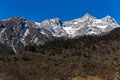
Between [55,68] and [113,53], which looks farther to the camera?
[113,53]

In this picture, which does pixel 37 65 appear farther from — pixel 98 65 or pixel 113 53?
pixel 113 53

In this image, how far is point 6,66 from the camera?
14575 centimetres

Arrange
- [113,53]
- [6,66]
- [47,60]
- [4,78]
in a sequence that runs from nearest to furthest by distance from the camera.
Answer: [4,78], [6,66], [47,60], [113,53]

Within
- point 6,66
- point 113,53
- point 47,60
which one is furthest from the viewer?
point 113,53

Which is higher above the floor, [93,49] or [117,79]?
[93,49]

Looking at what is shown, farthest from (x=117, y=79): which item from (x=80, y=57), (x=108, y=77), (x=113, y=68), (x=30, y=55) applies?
(x=30, y=55)

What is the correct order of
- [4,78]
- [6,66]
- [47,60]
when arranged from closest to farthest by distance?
[4,78] < [6,66] < [47,60]

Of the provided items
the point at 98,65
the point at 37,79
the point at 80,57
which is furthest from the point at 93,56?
the point at 37,79

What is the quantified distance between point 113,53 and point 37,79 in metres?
60.7

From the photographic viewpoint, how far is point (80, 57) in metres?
Result: 171

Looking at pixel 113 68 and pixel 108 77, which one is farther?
pixel 113 68

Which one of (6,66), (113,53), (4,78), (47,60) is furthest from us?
(113,53)

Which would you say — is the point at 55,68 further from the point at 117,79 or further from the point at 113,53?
the point at 113,53

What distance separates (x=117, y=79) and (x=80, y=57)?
39.3 meters
